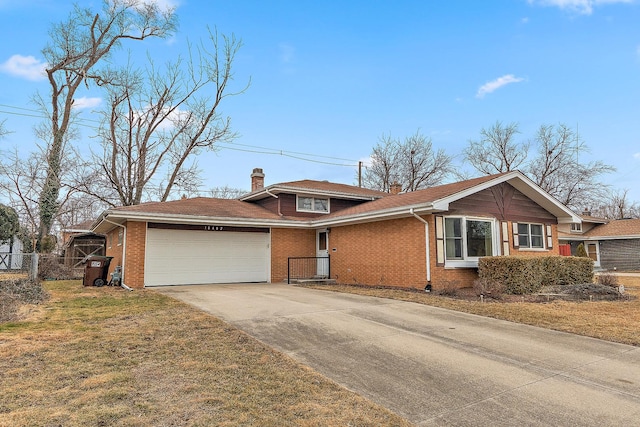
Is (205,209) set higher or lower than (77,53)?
lower

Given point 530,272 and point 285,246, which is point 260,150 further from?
point 530,272

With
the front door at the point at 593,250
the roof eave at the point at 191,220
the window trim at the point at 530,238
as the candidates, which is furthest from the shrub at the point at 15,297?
the front door at the point at 593,250

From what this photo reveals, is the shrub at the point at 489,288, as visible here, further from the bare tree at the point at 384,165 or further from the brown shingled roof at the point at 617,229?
the bare tree at the point at 384,165

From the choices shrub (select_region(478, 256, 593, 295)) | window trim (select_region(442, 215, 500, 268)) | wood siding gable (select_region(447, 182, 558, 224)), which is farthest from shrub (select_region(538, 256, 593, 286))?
wood siding gable (select_region(447, 182, 558, 224))

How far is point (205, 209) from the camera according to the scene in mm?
14508

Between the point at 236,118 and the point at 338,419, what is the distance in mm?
25145

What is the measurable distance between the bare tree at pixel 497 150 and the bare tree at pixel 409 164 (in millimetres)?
3357

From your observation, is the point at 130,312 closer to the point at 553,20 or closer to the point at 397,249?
the point at 397,249

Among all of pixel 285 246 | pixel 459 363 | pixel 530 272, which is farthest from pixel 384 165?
pixel 459 363

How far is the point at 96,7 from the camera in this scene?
22.7 meters

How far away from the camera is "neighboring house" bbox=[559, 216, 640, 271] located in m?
24.7

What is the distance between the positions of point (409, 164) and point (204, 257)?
2425 centimetres

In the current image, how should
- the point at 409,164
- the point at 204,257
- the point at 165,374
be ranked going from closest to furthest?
the point at 165,374 → the point at 204,257 → the point at 409,164

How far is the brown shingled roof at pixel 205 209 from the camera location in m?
12.8
